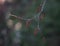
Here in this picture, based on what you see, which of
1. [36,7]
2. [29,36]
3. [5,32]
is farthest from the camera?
[5,32]

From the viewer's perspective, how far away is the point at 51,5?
2.17 m

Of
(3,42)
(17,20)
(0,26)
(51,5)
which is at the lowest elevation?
(3,42)

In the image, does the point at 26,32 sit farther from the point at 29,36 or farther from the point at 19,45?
the point at 19,45

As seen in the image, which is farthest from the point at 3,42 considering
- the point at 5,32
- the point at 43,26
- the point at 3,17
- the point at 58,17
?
the point at 58,17

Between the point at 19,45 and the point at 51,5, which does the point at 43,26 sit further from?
the point at 19,45

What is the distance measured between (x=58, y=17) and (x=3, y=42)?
0.89 m

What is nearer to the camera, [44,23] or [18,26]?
[44,23]

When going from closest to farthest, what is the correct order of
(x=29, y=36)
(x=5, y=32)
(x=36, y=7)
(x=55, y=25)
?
(x=36, y=7) → (x=55, y=25) → (x=29, y=36) → (x=5, y=32)

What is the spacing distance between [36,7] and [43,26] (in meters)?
0.26

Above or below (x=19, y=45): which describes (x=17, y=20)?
above

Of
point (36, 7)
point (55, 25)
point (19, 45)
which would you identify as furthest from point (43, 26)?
point (19, 45)

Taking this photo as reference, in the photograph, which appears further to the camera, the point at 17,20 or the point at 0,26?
the point at 0,26

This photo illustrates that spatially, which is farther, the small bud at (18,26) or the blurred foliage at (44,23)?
the small bud at (18,26)

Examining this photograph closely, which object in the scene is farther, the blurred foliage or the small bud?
the small bud
